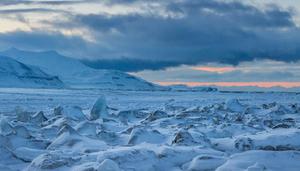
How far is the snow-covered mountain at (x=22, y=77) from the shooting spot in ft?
550

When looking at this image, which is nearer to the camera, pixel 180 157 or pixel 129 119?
pixel 180 157

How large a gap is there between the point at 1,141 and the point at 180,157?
3.34m

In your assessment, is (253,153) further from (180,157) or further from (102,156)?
(102,156)

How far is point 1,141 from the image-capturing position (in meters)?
9.73

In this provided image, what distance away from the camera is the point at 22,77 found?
178 metres

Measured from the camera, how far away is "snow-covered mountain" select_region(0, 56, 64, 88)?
168 metres

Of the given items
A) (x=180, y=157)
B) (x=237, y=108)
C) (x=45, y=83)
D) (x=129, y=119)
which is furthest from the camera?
(x=45, y=83)

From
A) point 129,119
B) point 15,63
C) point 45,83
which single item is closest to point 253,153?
point 129,119

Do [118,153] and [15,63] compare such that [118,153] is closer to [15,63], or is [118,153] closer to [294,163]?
[294,163]

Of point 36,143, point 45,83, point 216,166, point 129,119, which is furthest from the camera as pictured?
point 45,83

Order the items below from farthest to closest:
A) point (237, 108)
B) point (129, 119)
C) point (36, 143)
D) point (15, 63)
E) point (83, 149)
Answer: point (15, 63) → point (237, 108) → point (129, 119) → point (36, 143) → point (83, 149)

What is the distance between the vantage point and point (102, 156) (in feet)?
26.8

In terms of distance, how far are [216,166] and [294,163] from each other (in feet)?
3.72

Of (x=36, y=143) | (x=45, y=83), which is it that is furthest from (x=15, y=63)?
(x=36, y=143)
